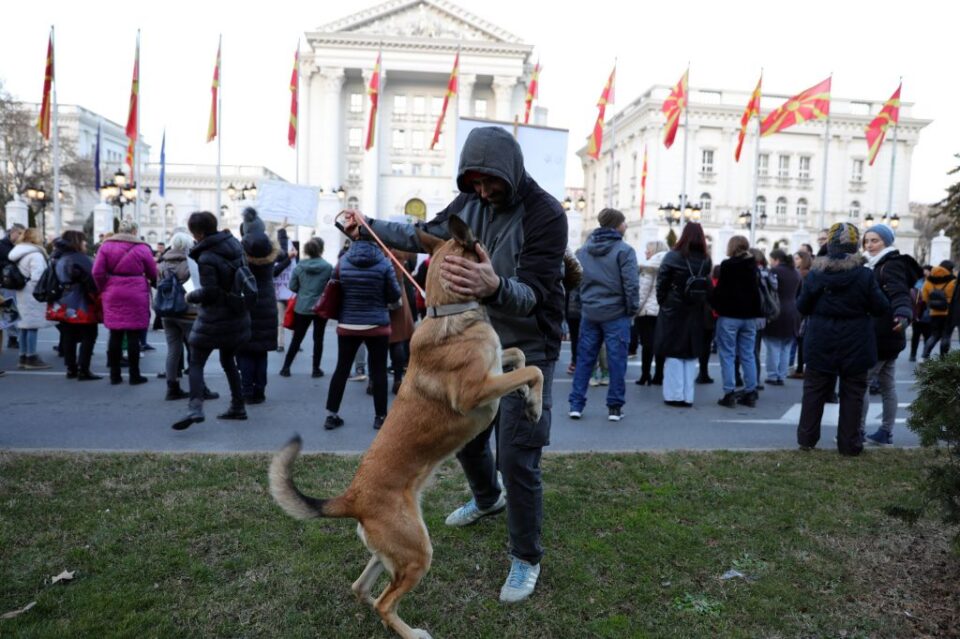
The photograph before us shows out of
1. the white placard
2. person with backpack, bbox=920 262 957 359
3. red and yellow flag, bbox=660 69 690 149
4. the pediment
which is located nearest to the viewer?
the white placard

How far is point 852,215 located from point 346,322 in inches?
2818

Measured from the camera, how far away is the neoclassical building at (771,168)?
61688 mm

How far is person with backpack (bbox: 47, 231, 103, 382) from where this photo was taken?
881cm

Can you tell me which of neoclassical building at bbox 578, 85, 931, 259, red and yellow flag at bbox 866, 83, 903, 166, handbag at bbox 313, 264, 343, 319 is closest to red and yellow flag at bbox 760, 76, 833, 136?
red and yellow flag at bbox 866, 83, 903, 166

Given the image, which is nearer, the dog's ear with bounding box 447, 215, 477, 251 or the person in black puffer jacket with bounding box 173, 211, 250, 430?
the dog's ear with bounding box 447, 215, 477, 251

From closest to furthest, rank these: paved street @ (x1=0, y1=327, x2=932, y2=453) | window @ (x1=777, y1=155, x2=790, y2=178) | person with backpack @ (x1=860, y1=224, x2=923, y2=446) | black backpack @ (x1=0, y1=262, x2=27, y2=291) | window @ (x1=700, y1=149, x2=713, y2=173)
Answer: paved street @ (x1=0, y1=327, x2=932, y2=453) → person with backpack @ (x1=860, y1=224, x2=923, y2=446) → black backpack @ (x1=0, y1=262, x2=27, y2=291) → window @ (x1=700, y1=149, x2=713, y2=173) → window @ (x1=777, y1=155, x2=790, y2=178)

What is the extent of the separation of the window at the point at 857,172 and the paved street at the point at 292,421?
65506 millimetres

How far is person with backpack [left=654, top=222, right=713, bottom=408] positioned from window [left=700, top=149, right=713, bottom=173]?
60076 mm

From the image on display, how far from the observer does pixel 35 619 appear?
3.05 m

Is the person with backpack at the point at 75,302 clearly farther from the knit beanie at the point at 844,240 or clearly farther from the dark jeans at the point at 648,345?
the knit beanie at the point at 844,240

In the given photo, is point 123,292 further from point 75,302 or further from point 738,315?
point 738,315

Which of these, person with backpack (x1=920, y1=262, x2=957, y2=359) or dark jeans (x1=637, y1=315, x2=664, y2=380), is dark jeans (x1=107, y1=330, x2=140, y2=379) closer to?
dark jeans (x1=637, y1=315, x2=664, y2=380)

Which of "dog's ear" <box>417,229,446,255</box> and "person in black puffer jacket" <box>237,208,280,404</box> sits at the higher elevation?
"dog's ear" <box>417,229,446,255</box>

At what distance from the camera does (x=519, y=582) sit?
3.36m
